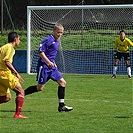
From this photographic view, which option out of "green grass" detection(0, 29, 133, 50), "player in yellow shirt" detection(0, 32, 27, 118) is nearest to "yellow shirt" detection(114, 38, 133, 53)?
"green grass" detection(0, 29, 133, 50)

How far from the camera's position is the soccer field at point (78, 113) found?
9.21 metres

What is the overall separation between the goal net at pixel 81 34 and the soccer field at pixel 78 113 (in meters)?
6.57

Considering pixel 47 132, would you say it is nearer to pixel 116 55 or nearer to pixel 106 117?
pixel 106 117

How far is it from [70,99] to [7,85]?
389cm

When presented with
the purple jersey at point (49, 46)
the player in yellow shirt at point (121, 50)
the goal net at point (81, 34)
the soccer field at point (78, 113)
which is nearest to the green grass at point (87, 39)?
the goal net at point (81, 34)

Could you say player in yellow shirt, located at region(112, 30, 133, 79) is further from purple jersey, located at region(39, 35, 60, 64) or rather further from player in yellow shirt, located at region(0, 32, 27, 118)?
player in yellow shirt, located at region(0, 32, 27, 118)

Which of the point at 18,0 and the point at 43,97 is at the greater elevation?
the point at 18,0

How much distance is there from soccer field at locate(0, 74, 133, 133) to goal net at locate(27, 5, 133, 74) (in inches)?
259

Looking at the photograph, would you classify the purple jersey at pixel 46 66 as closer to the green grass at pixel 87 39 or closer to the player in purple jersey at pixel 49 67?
the player in purple jersey at pixel 49 67

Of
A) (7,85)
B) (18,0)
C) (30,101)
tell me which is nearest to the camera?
(7,85)

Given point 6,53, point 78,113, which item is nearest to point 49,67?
point 78,113

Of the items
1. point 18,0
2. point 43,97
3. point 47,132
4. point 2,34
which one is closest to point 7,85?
point 47,132

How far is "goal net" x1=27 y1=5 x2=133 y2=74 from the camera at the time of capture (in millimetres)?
23812

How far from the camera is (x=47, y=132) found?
8836 millimetres
